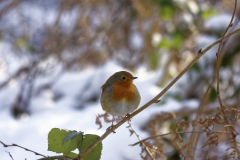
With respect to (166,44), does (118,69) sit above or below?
below

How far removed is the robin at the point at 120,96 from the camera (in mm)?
1761

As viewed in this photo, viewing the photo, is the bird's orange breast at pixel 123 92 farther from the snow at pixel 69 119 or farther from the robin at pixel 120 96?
the snow at pixel 69 119

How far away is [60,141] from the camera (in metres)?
1.28

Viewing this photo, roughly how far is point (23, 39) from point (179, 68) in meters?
1.87

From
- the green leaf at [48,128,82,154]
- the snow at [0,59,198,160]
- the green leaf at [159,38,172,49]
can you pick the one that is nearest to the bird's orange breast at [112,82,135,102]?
the snow at [0,59,198,160]

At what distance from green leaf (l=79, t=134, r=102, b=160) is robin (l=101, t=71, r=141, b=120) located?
46 centimetres

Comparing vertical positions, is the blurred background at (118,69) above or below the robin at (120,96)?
above

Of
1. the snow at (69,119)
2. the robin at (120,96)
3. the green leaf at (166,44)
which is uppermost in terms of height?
the green leaf at (166,44)

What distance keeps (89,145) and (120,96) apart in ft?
1.79

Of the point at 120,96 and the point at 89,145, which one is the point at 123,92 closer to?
the point at 120,96

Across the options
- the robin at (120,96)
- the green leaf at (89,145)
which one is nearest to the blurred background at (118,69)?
the robin at (120,96)

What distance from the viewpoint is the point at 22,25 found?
5.16 meters

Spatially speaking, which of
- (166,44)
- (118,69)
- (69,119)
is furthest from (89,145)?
(166,44)

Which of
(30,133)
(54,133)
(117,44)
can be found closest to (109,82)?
(54,133)
